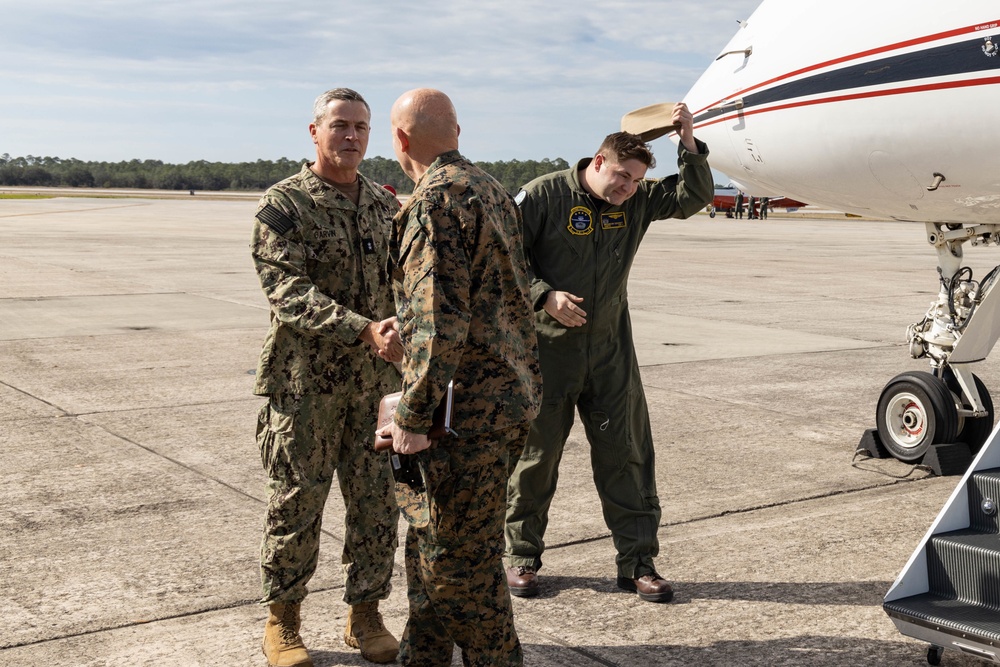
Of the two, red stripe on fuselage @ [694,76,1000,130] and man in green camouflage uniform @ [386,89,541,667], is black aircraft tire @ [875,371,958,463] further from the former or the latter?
man in green camouflage uniform @ [386,89,541,667]

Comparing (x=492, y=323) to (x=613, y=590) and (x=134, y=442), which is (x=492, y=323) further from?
(x=134, y=442)

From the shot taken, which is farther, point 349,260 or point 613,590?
point 613,590

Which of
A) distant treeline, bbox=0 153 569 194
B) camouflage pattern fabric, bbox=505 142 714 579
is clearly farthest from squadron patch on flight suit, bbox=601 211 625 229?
distant treeline, bbox=0 153 569 194

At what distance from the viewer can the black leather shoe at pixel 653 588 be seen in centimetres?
473

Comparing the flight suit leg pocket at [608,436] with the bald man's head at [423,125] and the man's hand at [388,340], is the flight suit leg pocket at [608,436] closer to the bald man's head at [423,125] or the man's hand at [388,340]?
the man's hand at [388,340]

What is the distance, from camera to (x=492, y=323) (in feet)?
11.1

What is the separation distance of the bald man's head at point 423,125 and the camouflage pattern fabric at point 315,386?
0.71 m

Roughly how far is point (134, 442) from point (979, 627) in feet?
18.2

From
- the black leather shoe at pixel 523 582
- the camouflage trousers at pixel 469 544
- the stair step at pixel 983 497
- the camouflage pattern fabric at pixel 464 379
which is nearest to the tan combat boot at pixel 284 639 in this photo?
the camouflage pattern fabric at pixel 464 379

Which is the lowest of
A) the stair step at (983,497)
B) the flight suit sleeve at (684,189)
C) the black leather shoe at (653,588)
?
the black leather shoe at (653,588)

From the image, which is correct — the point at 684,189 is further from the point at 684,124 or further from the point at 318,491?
the point at 318,491

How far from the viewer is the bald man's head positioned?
3404mm

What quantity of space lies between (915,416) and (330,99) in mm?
4830

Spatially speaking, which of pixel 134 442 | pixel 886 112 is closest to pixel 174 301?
pixel 134 442
